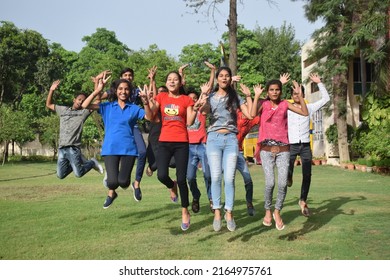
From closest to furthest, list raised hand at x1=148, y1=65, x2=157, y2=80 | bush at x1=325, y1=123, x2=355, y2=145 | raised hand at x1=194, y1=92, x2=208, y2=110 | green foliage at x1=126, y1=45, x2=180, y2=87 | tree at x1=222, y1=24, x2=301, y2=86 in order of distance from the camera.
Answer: raised hand at x1=194, y1=92, x2=208, y2=110 < raised hand at x1=148, y1=65, x2=157, y2=80 < bush at x1=325, y1=123, x2=355, y2=145 < green foliage at x1=126, y1=45, x2=180, y2=87 < tree at x1=222, y1=24, x2=301, y2=86

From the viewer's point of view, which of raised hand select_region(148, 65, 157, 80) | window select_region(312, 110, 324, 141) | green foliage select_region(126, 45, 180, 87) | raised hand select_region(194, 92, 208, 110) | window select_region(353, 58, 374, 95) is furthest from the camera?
green foliage select_region(126, 45, 180, 87)

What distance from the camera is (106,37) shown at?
50.6 m

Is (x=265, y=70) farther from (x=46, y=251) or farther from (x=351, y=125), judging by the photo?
(x=46, y=251)

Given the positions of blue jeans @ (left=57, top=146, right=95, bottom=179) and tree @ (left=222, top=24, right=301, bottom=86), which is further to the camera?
tree @ (left=222, top=24, right=301, bottom=86)

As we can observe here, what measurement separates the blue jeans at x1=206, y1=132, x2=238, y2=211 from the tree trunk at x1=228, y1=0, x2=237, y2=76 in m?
14.7

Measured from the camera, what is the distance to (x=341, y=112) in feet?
80.5

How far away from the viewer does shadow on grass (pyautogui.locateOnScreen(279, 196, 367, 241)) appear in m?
6.87

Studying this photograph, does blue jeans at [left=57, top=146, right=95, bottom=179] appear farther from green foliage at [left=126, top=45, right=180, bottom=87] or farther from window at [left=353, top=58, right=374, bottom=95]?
green foliage at [left=126, top=45, right=180, bottom=87]

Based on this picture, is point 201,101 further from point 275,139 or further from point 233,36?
point 233,36

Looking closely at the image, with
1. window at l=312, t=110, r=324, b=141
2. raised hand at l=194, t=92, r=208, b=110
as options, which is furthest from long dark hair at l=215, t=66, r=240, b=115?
window at l=312, t=110, r=324, b=141

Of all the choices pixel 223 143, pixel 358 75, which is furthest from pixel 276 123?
pixel 358 75

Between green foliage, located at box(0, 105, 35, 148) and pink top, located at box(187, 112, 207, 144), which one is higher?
green foliage, located at box(0, 105, 35, 148)

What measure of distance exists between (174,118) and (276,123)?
4.63 ft
